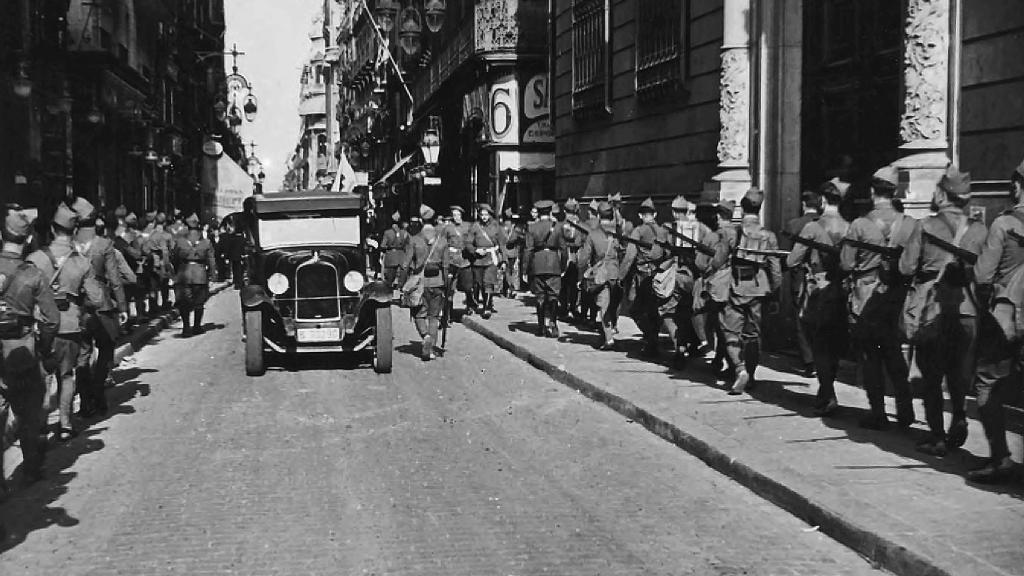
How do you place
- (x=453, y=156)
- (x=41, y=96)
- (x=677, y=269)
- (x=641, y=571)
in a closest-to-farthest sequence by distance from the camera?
(x=641, y=571)
(x=677, y=269)
(x=41, y=96)
(x=453, y=156)

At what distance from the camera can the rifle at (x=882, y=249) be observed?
8766 millimetres

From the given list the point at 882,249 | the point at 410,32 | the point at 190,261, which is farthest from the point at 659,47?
the point at 410,32

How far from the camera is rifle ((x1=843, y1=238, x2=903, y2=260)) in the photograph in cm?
877

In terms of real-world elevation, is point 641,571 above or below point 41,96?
below

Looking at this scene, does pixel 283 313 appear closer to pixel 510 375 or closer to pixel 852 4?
pixel 510 375

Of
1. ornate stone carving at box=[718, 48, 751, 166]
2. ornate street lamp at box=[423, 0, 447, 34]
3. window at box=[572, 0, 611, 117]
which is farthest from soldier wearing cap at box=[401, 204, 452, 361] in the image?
ornate street lamp at box=[423, 0, 447, 34]

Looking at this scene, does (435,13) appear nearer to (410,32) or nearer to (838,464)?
(410,32)

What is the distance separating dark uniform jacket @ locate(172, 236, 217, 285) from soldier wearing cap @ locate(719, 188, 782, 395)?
35.3 feet

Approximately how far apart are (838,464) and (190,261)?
1356 centimetres

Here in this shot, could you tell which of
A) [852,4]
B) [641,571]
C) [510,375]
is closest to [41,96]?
[510,375]

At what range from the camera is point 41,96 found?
25.9 m

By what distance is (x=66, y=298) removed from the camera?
372 inches

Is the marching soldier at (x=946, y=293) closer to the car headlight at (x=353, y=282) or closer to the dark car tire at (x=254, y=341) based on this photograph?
the car headlight at (x=353, y=282)

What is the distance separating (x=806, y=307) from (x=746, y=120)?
19.8 ft
